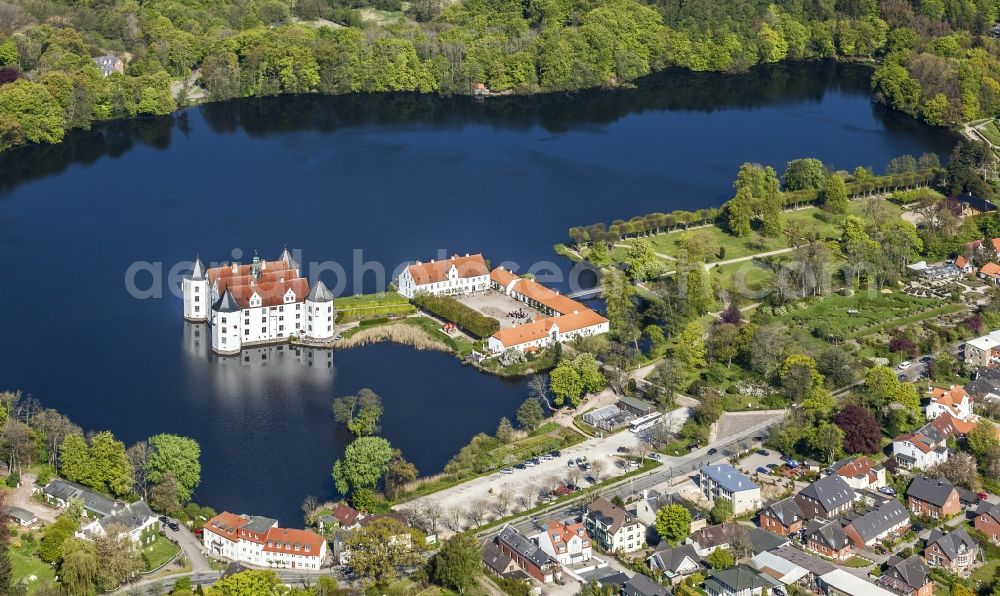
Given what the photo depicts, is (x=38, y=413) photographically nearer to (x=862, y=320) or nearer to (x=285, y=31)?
(x=862, y=320)

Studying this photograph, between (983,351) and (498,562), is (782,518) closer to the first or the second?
(498,562)

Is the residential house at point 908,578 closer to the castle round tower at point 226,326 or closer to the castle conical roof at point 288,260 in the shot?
the castle round tower at point 226,326

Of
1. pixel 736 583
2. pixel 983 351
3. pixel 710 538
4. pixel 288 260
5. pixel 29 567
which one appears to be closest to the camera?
pixel 736 583

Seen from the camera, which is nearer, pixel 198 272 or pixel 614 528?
pixel 614 528

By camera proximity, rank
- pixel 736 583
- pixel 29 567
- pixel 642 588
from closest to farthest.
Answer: pixel 642 588 → pixel 736 583 → pixel 29 567

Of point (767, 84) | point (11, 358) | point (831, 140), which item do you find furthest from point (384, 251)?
point (767, 84)

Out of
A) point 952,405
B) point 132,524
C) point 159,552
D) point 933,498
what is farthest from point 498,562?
point 952,405
